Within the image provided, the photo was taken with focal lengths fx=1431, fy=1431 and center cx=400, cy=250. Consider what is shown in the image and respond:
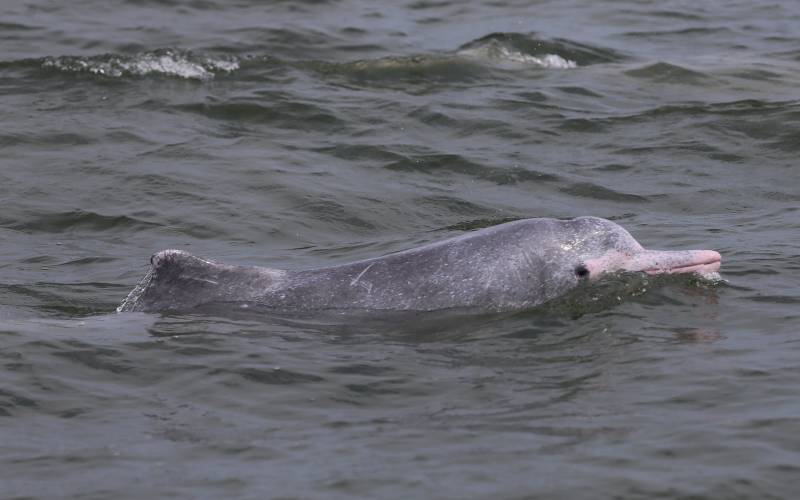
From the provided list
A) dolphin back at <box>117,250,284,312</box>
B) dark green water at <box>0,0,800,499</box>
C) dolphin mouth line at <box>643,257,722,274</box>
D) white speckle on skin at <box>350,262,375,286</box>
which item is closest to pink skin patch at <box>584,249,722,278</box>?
dolphin mouth line at <box>643,257,722,274</box>

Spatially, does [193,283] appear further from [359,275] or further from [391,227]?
[391,227]

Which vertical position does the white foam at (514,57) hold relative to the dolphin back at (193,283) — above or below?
above

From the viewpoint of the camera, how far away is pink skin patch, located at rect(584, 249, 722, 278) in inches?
416

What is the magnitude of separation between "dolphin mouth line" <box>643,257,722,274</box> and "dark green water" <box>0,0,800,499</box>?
130mm

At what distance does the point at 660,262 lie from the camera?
34.9ft

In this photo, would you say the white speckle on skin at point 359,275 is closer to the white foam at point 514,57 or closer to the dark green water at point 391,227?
the dark green water at point 391,227

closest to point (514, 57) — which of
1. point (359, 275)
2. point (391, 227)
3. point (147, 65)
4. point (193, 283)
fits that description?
point (147, 65)

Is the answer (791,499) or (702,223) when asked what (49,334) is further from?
(702,223)

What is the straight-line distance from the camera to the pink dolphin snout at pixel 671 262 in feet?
34.9

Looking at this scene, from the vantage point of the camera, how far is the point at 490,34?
75.3ft

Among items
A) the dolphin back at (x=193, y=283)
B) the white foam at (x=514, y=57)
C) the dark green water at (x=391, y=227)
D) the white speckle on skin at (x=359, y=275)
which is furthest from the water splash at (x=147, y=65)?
the white speckle on skin at (x=359, y=275)

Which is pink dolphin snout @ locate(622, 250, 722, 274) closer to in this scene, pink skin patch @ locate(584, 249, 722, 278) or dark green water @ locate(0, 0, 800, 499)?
pink skin patch @ locate(584, 249, 722, 278)

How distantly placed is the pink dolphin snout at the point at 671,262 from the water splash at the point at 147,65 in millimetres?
10704

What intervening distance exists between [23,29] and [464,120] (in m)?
8.59
